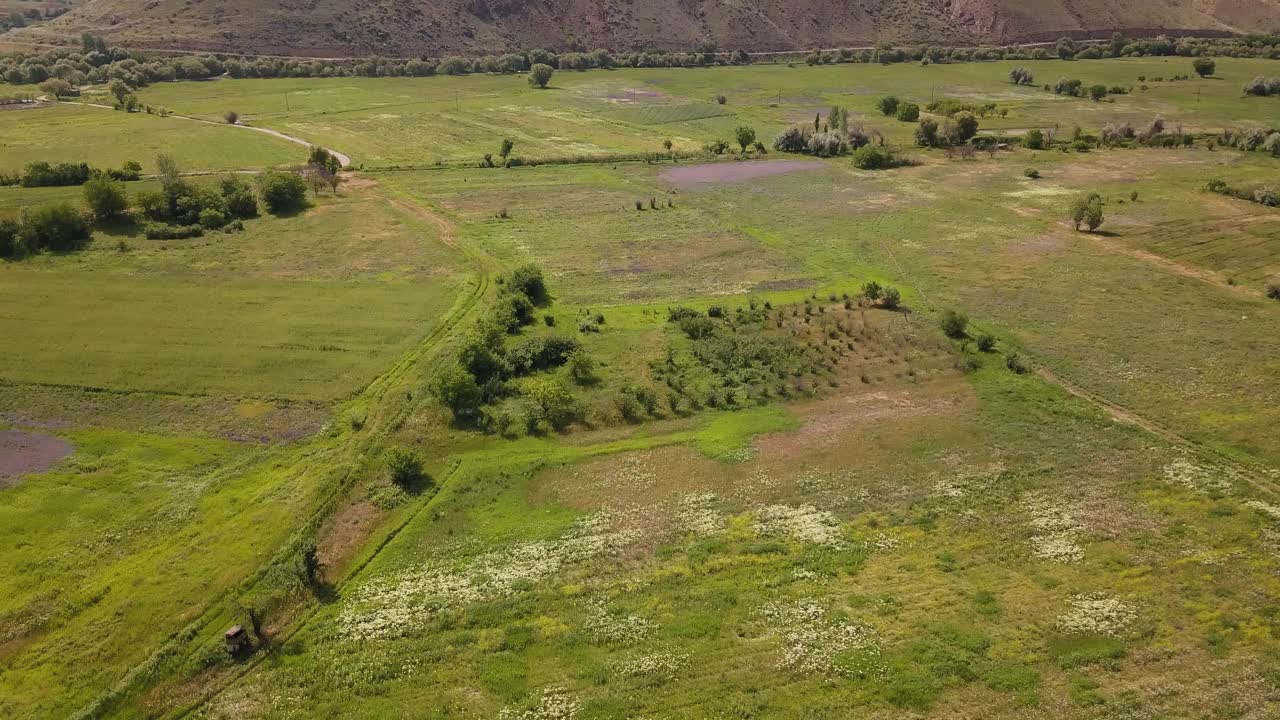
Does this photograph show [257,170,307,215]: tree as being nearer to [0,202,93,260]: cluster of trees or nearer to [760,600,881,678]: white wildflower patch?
[0,202,93,260]: cluster of trees

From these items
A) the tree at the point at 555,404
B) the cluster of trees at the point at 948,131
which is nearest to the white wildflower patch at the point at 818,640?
the tree at the point at 555,404

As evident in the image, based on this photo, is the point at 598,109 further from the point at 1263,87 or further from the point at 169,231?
the point at 1263,87

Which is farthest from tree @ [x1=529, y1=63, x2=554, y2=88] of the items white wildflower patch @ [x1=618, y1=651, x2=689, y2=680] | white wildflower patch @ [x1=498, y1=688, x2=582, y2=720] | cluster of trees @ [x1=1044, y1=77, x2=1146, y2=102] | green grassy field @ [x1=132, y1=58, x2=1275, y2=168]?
white wildflower patch @ [x1=498, y1=688, x2=582, y2=720]

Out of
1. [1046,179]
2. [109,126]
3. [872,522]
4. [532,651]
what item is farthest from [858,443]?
[109,126]

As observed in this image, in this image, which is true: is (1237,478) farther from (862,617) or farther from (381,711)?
(381,711)

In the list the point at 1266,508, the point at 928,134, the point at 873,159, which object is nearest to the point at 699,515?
the point at 1266,508

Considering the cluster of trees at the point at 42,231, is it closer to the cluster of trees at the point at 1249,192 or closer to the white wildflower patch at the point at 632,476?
the white wildflower patch at the point at 632,476
